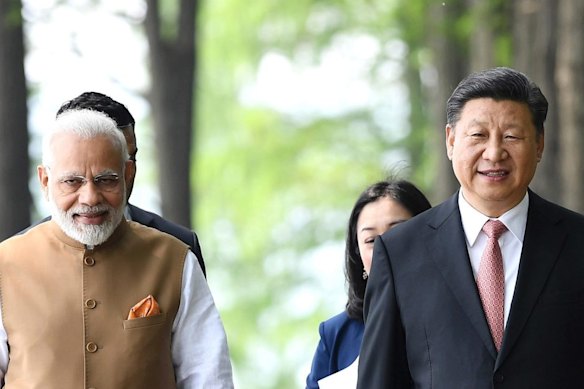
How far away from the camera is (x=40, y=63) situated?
18688 millimetres

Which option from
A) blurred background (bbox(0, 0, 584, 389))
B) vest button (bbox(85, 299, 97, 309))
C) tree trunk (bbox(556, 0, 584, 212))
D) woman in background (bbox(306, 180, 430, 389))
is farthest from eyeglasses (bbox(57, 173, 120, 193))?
blurred background (bbox(0, 0, 584, 389))

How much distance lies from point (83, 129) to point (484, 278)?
151 cm

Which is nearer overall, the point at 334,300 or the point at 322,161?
the point at 322,161

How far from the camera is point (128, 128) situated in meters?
5.64

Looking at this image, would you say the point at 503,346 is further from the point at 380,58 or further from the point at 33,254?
the point at 380,58

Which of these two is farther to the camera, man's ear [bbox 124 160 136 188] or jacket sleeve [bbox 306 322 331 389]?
jacket sleeve [bbox 306 322 331 389]

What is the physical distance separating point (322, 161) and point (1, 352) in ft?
66.1

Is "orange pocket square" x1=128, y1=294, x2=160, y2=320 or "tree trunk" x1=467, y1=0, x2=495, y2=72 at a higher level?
"tree trunk" x1=467, y1=0, x2=495, y2=72

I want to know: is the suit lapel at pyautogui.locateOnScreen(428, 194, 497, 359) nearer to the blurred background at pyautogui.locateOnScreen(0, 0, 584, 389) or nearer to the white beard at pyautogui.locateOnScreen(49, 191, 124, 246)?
the white beard at pyautogui.locateOnScreen(49, 191, 124, 246)

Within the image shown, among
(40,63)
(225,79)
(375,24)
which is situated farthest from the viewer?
(225,79)

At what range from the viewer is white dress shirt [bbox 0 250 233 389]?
4.86 meters

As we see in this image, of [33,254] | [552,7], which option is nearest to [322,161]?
[552,7]

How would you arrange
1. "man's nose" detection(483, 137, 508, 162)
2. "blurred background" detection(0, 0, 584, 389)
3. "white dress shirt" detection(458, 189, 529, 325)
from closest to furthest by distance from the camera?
"man's nose" detection(483, 137, 508, 162)
"white dress shirt" detection(458, 189, 529, 325)
"blurred background" detection(0, 0, 584, 389)

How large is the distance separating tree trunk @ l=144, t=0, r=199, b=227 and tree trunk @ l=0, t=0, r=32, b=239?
14.7 feet
